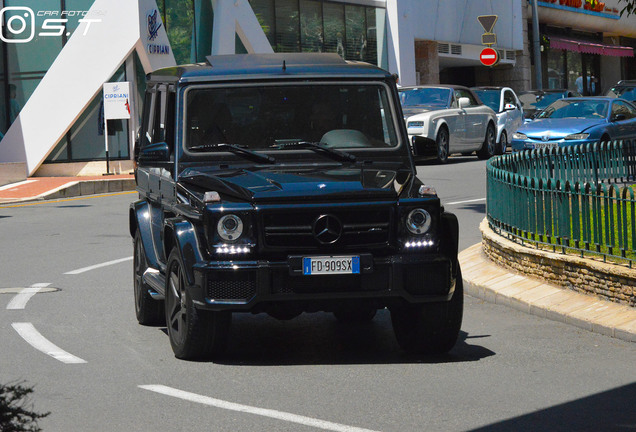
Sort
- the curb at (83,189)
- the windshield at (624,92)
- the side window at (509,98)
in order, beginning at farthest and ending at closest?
the windshield at (624,92)
the side window at (509,98)
the curb at (83,189)

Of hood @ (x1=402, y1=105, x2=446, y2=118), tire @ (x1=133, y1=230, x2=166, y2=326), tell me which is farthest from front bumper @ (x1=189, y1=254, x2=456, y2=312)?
hood @ (x1=402, y1=105, x2=446, y2=118)

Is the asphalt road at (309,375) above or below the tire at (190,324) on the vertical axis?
below

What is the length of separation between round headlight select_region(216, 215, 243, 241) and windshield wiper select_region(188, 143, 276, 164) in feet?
3.00

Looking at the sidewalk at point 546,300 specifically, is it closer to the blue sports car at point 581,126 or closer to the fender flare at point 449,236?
the fender flare at point 449,236

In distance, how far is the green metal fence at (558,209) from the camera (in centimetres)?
967

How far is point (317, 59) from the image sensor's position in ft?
30.3

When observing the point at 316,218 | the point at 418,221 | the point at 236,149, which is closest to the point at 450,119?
the point at 236,149

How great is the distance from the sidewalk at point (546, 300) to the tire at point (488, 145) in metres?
19.7

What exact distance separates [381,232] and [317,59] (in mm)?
2044

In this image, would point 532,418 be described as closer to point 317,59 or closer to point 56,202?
point 317,59

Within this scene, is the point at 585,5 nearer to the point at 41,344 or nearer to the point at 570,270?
the point at 570,270

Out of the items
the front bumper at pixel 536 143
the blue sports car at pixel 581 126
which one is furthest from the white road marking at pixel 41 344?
the front bumper at pixel 536 143

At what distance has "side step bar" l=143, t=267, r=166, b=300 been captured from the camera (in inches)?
337

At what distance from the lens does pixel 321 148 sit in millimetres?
8500
